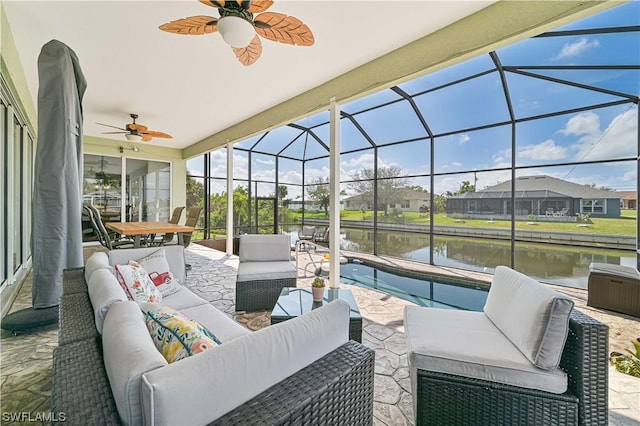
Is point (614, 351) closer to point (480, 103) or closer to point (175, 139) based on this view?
point (480, 103)

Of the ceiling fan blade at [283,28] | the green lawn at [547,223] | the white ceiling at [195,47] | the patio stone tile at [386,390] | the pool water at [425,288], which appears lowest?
the pool water at [425,288]

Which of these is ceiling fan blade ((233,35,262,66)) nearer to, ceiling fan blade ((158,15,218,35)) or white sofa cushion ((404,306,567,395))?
ceiling fan blade ((158,15,218,35))

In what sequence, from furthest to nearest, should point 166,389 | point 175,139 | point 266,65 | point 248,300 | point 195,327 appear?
point 175,139 → point 266,65 → point 248,300 → point 195,327 → point 166,389

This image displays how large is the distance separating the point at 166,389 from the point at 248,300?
247 cm

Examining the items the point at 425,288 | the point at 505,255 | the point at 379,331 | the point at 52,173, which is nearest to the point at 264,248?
the point at 379,331

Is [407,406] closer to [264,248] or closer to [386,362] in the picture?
[386,362]

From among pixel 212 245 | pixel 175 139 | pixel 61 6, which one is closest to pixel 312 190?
pixel 212 245

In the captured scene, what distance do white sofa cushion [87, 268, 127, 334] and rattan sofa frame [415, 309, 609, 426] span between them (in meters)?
1.70

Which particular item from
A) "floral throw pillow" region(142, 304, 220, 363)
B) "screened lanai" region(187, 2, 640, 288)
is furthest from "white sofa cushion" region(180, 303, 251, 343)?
"screened lanai" region(187, 2, 640, 288)

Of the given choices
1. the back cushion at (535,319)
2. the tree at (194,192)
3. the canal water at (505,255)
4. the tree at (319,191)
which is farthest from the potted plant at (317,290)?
the tree at (194,192)

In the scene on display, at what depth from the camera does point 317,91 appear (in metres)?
4.12

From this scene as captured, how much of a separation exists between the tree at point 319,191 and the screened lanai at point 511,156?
1074 mm

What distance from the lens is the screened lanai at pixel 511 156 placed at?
11.2ft

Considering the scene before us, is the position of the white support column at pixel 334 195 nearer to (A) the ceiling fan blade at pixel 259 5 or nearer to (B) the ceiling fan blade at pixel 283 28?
(B) the ceiling fan blade at pixel 283 28
